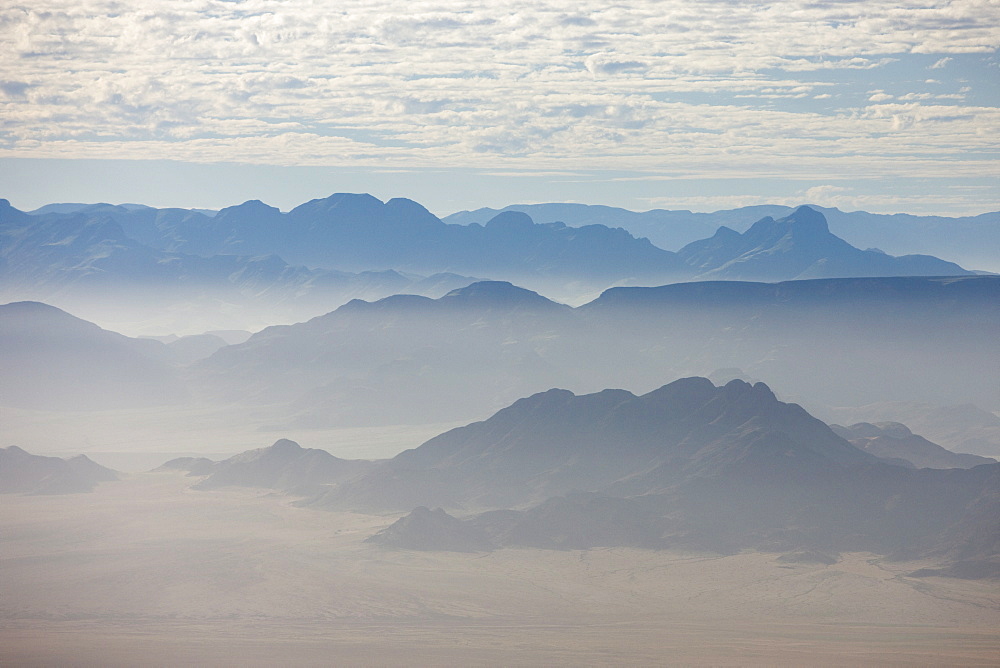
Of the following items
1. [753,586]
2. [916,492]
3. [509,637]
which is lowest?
[509,637]

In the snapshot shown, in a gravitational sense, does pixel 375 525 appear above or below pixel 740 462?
below

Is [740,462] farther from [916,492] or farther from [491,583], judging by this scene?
[491,583]

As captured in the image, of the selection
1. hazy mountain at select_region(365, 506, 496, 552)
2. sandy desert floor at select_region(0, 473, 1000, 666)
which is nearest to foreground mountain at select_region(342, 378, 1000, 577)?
hazy mountain at select_region(365, 506, 496, 552)

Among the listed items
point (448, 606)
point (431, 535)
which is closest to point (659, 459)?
point (431, 535)

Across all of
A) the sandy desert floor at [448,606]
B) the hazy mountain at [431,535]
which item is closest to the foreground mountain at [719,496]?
the hazy mountain at [431,535]

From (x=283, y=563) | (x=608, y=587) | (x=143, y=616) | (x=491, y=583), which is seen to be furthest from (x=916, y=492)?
(x=143, y=616)

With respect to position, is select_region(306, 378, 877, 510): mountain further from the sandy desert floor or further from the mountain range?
the sandy desert floor

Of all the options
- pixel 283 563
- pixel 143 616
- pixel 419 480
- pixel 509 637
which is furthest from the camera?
pixel 419 480

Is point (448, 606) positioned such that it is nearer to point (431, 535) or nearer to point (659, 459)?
point (431, 535)

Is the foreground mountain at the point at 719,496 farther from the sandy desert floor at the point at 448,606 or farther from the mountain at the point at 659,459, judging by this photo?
the sandy desert floor at the point at 448,606
